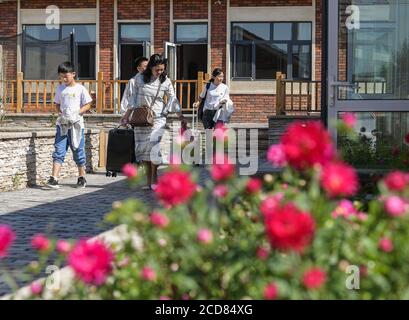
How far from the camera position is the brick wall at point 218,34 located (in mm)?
23531

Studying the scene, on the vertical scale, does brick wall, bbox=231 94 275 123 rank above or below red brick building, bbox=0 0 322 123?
below

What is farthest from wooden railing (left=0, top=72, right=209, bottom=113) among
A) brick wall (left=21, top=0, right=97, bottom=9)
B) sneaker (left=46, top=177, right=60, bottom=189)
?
sneaker (left=46, top=177, right=60, bottom=189)

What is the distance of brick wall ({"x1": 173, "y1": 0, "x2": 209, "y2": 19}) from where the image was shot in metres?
23.6

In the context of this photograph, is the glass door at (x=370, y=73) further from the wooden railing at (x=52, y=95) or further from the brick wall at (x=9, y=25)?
the brick wall at (x=9, y=25)

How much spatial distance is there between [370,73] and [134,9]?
16.6 m

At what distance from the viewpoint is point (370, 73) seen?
8055 mm

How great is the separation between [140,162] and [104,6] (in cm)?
1351

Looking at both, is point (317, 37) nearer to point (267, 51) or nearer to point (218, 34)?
point (267, 51)

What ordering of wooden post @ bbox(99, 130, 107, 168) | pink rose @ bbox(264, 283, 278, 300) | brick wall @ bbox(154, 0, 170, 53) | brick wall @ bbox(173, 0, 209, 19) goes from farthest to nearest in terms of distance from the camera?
brick wall @ bbox(154, 0, 170, 53)
brick wall @ bbox(173, 0, 209, 19)
wooden post @ bbox(99, 130, 107, 168)
pink rose @ bbox(264, 283, 278, 300)

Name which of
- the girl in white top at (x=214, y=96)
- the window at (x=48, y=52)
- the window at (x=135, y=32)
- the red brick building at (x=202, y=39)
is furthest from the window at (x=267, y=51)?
the girl in white top at (x=214, y=96)

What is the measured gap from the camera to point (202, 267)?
262 cm

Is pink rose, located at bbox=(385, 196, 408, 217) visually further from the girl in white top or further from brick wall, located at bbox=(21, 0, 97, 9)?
brick wall, located at bbox=(21, 0, 97, 9)

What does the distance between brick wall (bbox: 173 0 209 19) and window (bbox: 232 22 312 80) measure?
0.91 meters
